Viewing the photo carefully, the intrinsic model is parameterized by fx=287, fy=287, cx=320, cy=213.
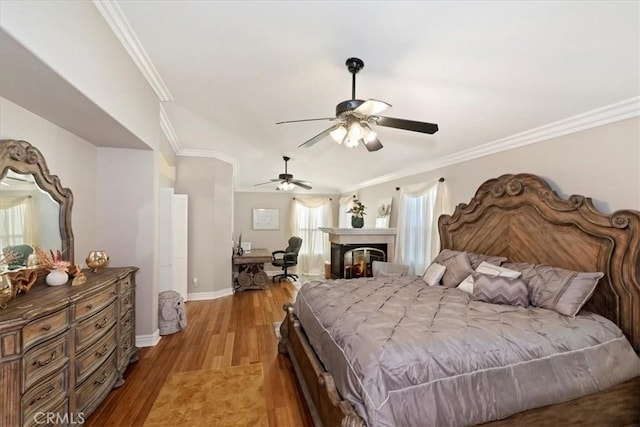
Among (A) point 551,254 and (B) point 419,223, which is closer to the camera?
(A) point 551,254

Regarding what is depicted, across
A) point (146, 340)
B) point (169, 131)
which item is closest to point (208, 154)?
point (169, 131)

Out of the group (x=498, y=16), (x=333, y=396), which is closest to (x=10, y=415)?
(x=333, y=396)

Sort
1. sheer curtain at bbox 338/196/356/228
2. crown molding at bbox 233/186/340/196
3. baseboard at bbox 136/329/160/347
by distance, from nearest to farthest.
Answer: baseboard at bbox 136/329/160/347 → sheer curtain at bbox 338/196/356/228 → crown molding at bbox 233/186/340/196

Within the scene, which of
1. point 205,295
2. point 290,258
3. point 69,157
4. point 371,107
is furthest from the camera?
point 290,258

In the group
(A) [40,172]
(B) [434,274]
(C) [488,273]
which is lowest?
(B) [434,274]

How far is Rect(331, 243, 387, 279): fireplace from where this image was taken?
18.8ft

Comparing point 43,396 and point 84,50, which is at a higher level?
point 84,50

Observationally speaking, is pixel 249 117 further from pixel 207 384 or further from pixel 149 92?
pixel 207 384

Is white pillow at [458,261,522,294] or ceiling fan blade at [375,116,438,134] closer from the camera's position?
ceiling fan blade at [375,116,438,134]

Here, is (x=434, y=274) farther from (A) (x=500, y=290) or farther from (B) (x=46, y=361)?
(B) (x=46, y=361)

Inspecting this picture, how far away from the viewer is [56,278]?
214cm

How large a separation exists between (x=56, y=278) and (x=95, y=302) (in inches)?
12.5

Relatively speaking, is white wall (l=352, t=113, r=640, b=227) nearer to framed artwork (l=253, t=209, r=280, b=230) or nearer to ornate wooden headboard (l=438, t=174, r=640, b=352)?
ornate wooden headboard (l=438, t=174, r=640, b=352)

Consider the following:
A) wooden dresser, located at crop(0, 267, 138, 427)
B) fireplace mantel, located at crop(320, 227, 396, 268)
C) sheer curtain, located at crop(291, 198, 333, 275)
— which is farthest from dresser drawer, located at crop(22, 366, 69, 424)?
sheer curtain, located at crop(291, 198, 333, 275)
